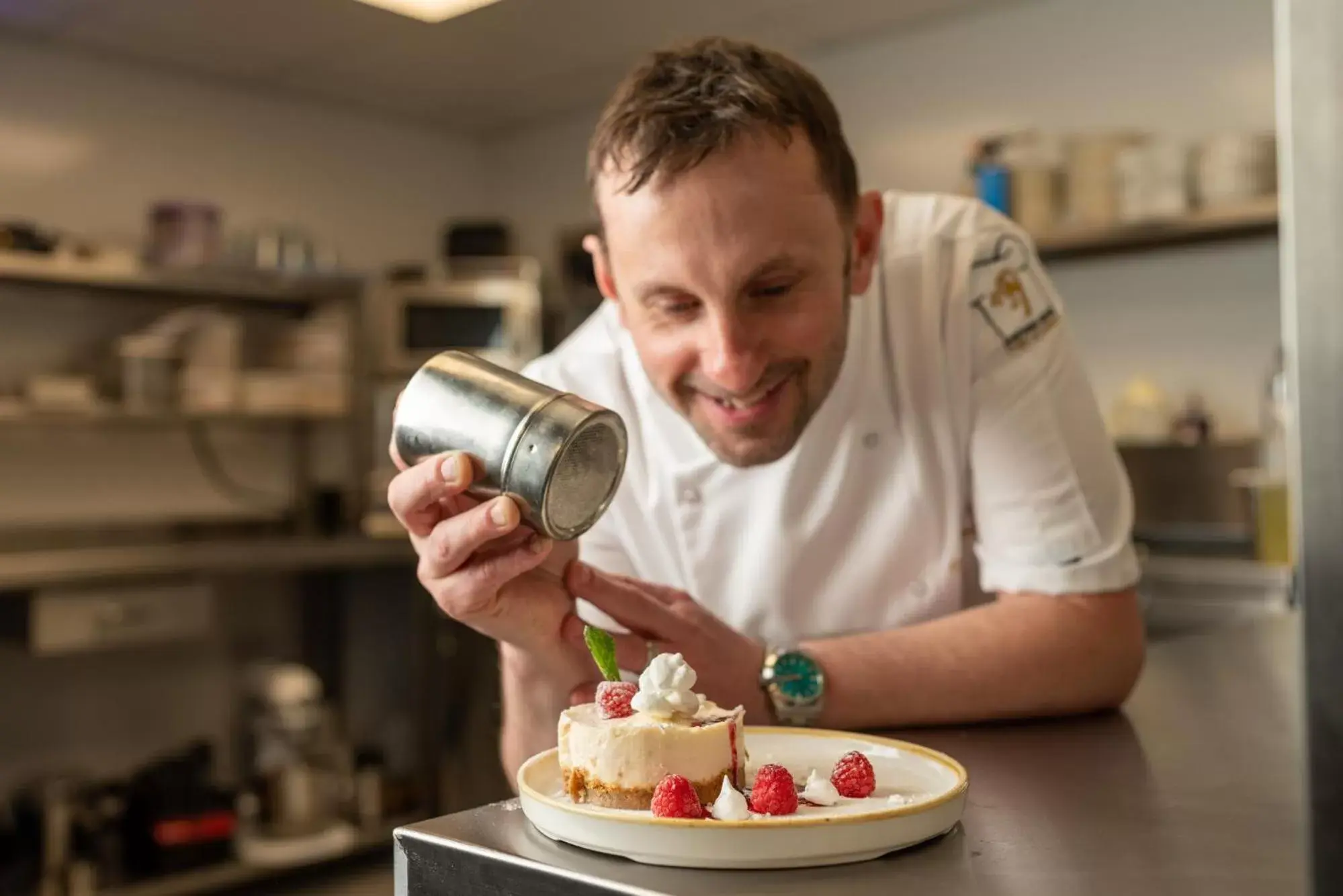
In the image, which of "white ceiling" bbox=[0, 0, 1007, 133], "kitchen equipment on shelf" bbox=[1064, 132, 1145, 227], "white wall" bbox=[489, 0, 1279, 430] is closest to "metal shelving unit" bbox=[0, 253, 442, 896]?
"white ceiling" bbox=[0, 0, 1007, 133]

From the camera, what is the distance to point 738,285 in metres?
1.11

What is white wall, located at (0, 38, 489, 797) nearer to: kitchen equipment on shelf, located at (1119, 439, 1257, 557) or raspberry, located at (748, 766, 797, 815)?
kitchen equipment on shelf, located at (1119, 439, 1257, 557)

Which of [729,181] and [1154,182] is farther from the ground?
[1154,182]

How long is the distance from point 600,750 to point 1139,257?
3.49 m

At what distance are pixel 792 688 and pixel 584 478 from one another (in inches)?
11.3

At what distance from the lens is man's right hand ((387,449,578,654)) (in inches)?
36.6

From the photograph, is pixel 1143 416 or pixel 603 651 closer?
pixel 603 651

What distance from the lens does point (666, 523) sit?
58.6 inches

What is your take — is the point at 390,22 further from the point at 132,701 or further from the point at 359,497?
the point at 132,701

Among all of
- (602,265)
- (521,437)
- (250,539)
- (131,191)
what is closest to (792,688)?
(521,437)

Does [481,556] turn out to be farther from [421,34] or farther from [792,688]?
[421,34]

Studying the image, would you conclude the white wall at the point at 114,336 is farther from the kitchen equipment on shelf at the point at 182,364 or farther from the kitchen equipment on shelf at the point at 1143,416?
the kitchen equipment on shelf at the point at 1143,416

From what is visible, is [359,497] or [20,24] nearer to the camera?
[20,24]

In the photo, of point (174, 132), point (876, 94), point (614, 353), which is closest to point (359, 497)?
point (174, 132)
